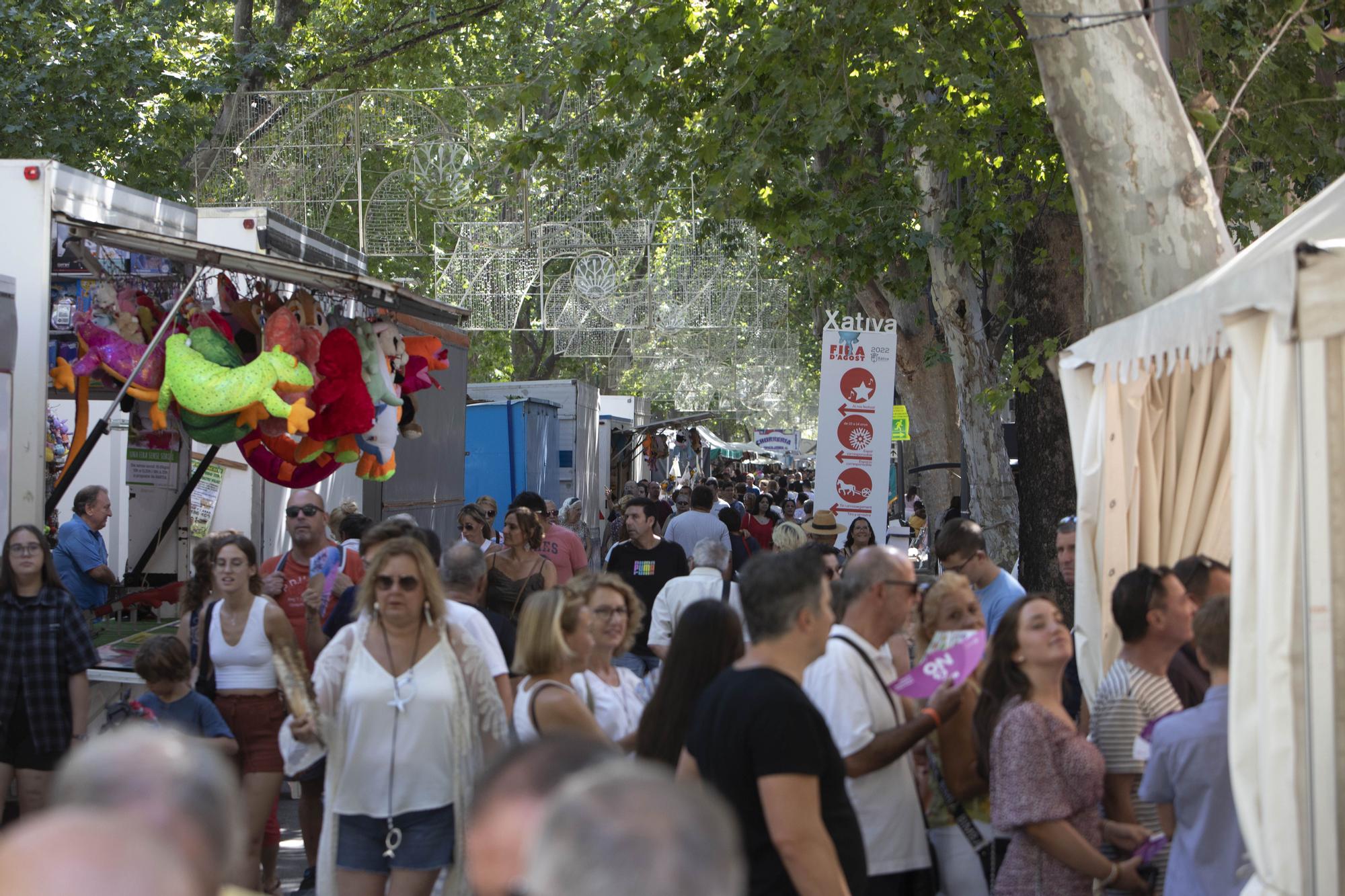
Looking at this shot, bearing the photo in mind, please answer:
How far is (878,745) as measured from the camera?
437cm

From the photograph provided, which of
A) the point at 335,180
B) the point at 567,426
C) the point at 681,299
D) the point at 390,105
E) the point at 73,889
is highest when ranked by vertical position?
the point at 390,105

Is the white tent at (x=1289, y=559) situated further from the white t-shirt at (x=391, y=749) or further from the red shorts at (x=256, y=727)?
the red shorts at (x=256, y=727)

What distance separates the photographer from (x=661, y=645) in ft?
26.1

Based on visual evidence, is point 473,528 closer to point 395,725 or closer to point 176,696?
point 176,696

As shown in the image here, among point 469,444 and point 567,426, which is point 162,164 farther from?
point 567,426

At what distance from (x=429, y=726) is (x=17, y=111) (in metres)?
13.9

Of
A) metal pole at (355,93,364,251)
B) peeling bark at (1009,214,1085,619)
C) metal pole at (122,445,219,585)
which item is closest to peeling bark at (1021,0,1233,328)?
peeling bark at (1009,214,1085,619)

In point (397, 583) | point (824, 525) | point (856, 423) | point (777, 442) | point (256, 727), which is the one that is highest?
point (777, 442)

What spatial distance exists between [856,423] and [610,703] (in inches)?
317

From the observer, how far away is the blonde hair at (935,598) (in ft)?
17.1

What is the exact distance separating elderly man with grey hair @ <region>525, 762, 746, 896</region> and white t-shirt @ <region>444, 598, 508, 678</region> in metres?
3.91

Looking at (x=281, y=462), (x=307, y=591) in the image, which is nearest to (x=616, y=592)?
(x=307, y=591)

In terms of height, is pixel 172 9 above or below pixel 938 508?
above

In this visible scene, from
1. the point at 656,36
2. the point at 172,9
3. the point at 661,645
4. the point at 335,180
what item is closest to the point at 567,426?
the point at 335,180
